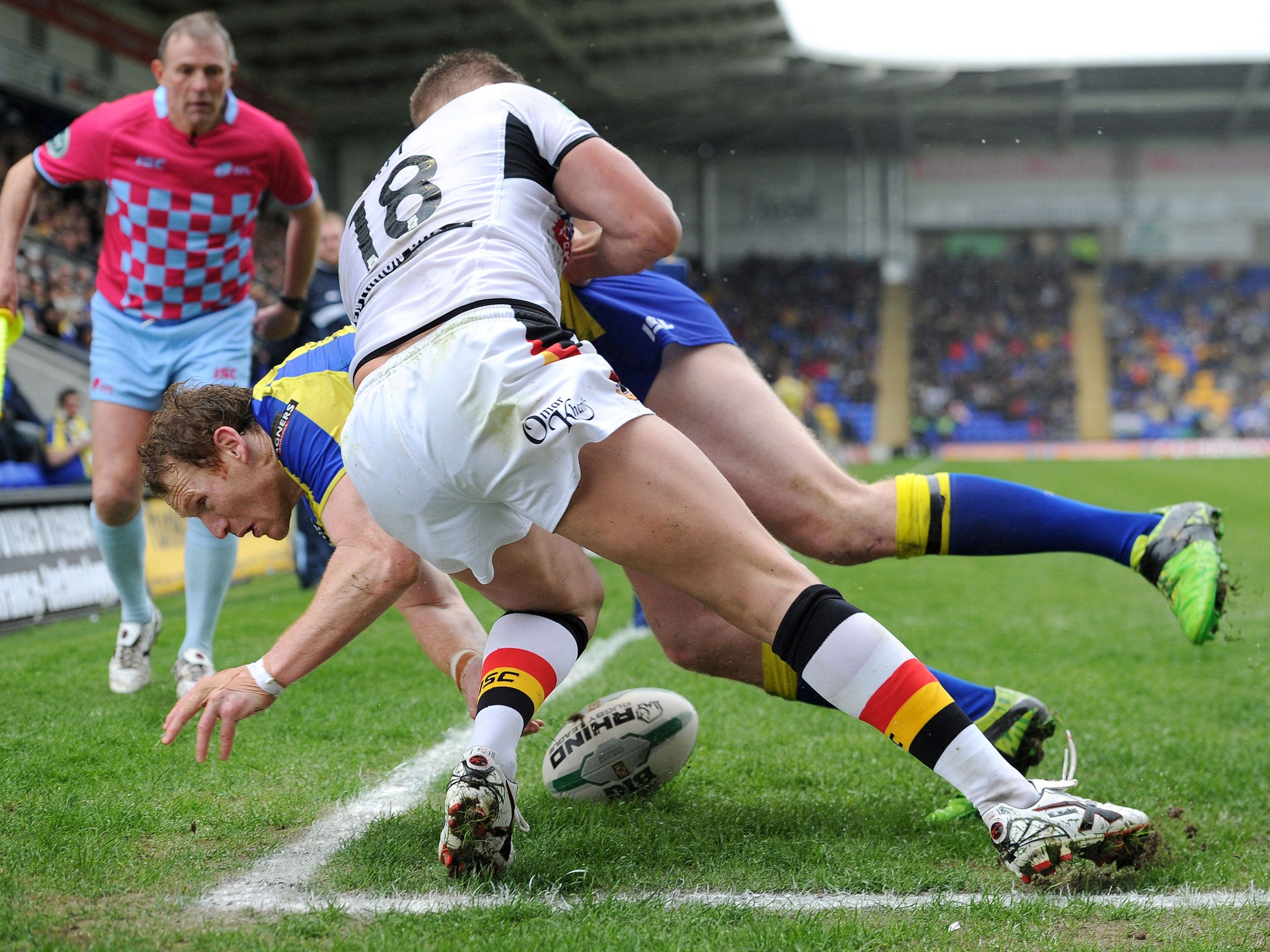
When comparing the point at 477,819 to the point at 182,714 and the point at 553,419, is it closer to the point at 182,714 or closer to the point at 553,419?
the point at 182,714

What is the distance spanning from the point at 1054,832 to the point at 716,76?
25.6 metres

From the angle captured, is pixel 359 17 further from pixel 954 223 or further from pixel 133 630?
pixel 954 223

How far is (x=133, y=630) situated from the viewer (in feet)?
15.2

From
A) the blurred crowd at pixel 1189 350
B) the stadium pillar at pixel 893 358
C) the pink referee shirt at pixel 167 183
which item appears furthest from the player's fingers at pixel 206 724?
the blurred crowd at pixel 1189 350

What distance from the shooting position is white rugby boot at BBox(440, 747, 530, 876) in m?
2.39

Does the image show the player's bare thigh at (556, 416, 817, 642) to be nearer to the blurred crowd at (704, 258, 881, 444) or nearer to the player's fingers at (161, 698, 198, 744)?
the player's fingers at (161, 698, 198, 744)

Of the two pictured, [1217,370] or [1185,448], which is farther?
[1217,370]

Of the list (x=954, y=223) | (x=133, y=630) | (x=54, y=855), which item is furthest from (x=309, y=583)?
(x=954, y=223)

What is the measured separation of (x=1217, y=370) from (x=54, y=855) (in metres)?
39.8

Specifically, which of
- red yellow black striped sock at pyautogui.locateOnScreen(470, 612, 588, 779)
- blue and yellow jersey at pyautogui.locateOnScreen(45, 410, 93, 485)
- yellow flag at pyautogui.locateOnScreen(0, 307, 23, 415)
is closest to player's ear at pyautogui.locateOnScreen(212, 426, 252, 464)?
red yellow black striped sock at pyautogui.locateOnScreen(470, 612, 588, 779)

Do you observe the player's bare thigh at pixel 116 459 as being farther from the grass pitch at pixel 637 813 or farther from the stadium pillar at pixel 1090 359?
the stadium pillar at pixel 1090 359

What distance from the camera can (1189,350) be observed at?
124 ft

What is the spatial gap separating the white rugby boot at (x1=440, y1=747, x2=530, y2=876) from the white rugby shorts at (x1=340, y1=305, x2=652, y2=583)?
531mm

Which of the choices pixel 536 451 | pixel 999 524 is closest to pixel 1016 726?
pixel 999 524
